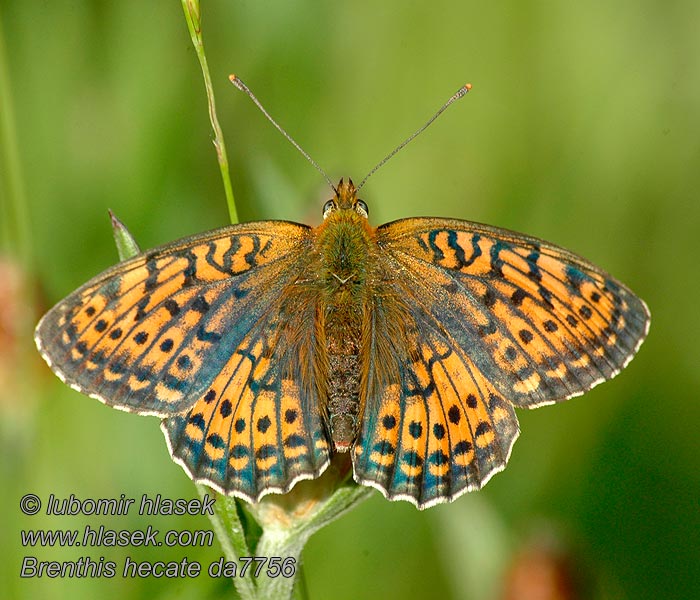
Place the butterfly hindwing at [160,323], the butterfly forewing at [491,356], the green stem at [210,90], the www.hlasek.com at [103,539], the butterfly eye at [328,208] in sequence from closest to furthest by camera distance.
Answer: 1. the green stem at [210,90]
2. the butterfly hindwing at [160,323]
3. the butterfly forewing at [491,356]
4. the www.hlasek.com at [103,539]
5. the butterfly eye at [328,208]

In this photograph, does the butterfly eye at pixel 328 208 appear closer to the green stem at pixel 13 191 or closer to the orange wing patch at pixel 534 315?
the orange wing patch at pixel 534 315

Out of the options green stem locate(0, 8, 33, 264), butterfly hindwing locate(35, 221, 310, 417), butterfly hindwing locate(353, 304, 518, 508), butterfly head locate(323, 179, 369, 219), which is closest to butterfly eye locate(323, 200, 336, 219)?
butterfly head locate(323, 179, 369, 219)

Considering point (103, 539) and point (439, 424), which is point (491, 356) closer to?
point (439, 424)

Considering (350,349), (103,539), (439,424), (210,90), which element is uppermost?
(210,90)

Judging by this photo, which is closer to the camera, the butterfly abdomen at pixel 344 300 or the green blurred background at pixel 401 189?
the butterfly abdomen at pixel 344 300

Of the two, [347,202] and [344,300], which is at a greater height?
[347,202]

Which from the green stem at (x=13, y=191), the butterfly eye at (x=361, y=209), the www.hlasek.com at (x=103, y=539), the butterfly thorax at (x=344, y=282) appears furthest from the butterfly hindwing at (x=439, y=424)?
the green stem at (x=13, y=191)

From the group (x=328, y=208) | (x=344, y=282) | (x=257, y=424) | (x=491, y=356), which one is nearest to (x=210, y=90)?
(x=328, y=208)
